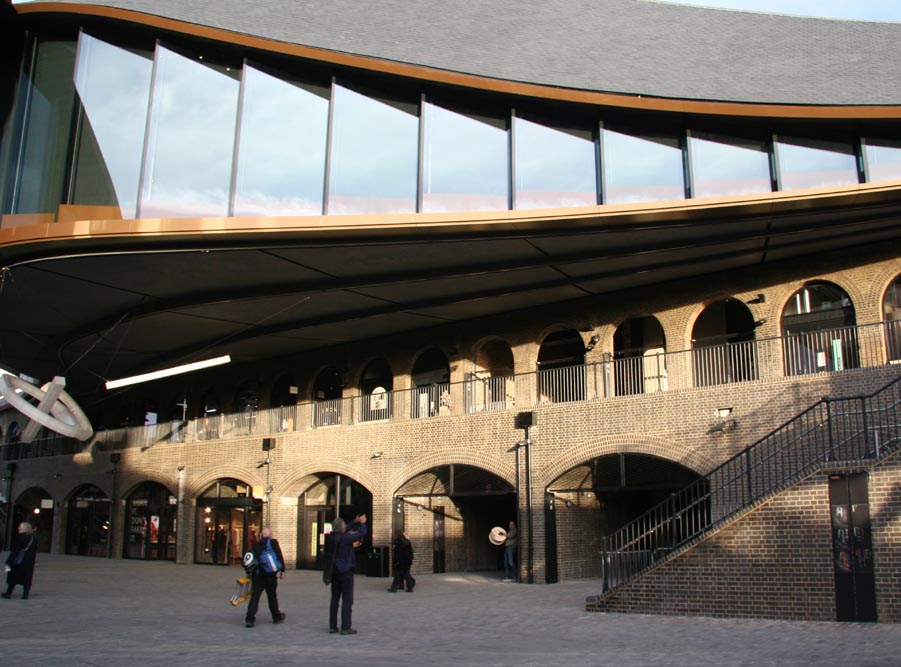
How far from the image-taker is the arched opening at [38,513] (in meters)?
38.1

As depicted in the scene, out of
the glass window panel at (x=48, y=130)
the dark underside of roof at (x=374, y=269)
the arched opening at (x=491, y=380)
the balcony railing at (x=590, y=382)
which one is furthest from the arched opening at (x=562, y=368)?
the glass window panel at (x=48, y=130)

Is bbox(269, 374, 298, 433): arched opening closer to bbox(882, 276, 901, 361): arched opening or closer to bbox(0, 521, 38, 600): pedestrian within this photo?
bbox(0, 521, 38, 600): pedestrian

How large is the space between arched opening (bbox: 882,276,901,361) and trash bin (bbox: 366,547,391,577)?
43.5 feet

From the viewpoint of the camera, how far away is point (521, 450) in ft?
68.1

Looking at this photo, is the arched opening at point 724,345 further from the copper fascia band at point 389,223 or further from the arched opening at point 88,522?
the arched opening at point 88,522

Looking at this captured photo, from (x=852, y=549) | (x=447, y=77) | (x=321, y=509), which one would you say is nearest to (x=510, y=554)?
(x=321, y=509)

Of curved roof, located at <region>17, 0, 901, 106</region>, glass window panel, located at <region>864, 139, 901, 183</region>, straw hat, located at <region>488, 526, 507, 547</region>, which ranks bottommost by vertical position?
straw hat, located at <region>488, 526, 507, 547</region>

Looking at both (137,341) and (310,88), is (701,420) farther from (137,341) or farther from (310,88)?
(137,341)

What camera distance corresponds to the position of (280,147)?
18547mm

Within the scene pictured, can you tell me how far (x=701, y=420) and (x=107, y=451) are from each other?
82.3ft

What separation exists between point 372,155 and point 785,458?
33.6ft

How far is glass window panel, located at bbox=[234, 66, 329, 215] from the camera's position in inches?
703

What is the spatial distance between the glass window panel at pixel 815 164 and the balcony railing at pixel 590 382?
2.96 meters

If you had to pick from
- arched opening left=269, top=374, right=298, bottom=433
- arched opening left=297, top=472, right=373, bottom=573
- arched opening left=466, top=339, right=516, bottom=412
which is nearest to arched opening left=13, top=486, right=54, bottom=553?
arched opening left=269, top=374, right=298, bottom=433
